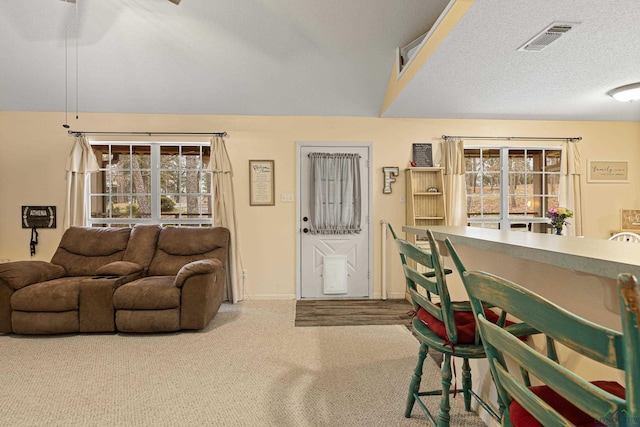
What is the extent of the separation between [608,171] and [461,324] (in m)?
4.75

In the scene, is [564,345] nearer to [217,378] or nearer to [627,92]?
[217,378]

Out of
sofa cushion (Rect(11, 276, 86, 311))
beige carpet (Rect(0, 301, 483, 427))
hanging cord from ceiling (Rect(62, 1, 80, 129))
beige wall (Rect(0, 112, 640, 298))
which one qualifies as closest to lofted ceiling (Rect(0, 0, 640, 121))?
hanging cord from ceiling (Rect(62, 1, 80, 129))

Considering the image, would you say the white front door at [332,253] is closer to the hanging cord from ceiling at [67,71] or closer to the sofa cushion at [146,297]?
the sofa cushion at [146,297]

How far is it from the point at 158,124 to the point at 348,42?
101 inches

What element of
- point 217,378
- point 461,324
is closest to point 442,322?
point 461,324

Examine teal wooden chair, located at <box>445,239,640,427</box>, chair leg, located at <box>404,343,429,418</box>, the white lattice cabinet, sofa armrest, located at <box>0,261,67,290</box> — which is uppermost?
the white lattice cabinet

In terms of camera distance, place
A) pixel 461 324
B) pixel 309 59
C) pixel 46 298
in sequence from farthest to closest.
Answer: pixel 309 59 < pixel 46 298 < pixel 461 324

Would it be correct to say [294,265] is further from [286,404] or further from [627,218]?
[627,218]

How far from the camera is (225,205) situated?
4.36 m

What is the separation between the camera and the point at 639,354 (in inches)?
17.4

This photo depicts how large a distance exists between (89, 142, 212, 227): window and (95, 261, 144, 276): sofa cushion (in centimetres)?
105

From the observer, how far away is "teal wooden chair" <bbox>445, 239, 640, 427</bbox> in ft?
1.49

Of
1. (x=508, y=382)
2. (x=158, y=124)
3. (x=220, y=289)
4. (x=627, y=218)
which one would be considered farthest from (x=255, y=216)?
(x=627, y=218)

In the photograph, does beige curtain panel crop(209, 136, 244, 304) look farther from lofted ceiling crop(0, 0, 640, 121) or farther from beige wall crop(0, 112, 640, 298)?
lofted ceiling crop(0, 0, 640, 121)
